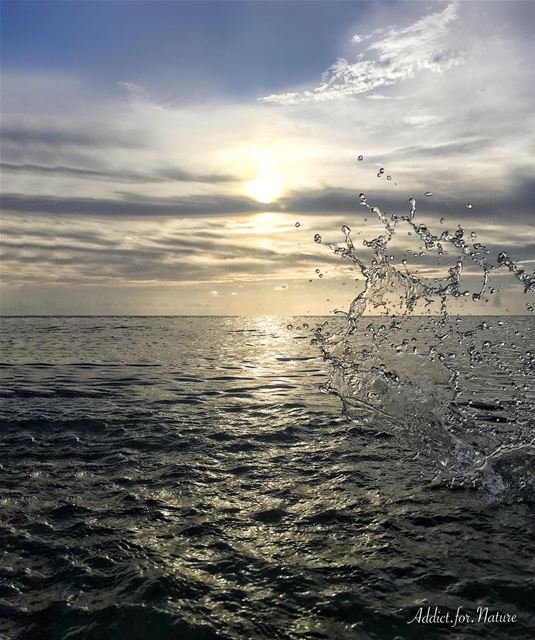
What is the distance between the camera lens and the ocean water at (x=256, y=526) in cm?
508

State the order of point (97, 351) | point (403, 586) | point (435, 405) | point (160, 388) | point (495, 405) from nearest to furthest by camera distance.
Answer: point (403, 586), point (435, 405), point (495, 405), point (160, 388), point (97, 351)

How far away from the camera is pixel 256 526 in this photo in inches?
273

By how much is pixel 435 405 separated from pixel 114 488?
29.3 ft

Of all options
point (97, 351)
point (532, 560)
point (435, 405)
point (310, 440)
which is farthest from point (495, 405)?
point (97, 351)

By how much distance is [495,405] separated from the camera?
16.0m

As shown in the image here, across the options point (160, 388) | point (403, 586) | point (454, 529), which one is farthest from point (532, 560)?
point (160, 388)

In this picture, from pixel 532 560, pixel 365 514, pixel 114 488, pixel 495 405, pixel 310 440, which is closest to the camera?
pixel 532 560

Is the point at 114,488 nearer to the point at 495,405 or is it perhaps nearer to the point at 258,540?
the point at 258,540

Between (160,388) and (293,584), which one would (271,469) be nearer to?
(293,584)

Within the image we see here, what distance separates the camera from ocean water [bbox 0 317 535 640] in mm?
5078

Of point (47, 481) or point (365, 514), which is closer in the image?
point (365, 514)

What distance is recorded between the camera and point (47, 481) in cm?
871

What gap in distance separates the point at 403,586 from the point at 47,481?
611cm

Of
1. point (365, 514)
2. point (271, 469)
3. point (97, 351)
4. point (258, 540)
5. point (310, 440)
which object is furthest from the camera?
point (97, 351)
